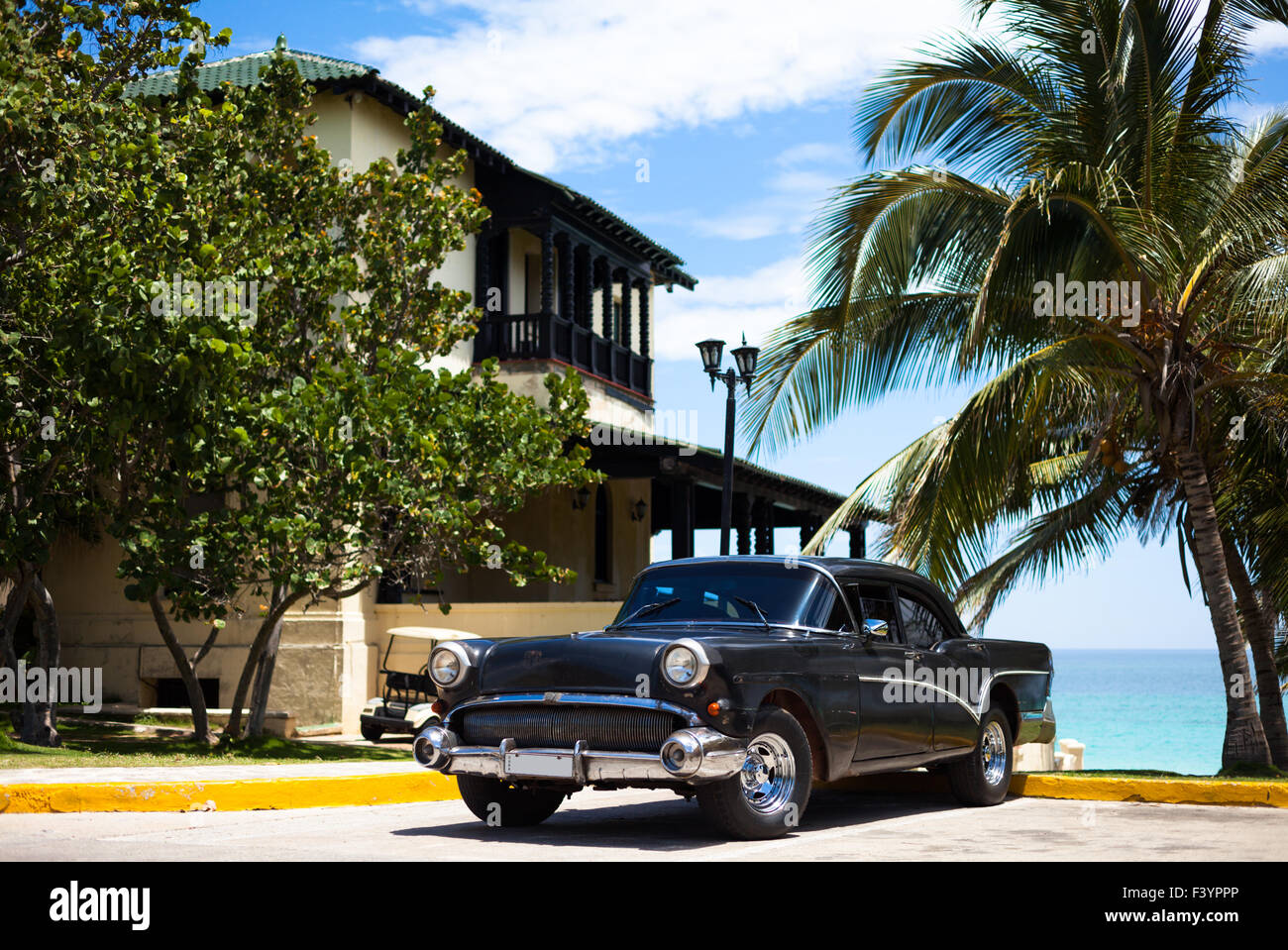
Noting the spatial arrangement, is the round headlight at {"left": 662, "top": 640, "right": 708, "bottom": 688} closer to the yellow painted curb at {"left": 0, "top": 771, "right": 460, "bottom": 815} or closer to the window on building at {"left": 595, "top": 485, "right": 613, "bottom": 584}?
the yellow painted curb at {"left": 0, "top": 771, "right": 460, "bottom": 815}

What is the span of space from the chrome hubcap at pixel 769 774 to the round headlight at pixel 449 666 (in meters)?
1.75

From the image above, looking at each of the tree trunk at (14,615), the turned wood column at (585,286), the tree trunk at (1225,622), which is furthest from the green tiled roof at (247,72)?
the tree trunk at (1225,622)

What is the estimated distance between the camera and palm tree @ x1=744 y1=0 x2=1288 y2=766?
12.8 metres

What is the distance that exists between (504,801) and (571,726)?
1.10 m

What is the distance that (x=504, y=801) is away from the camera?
8086 mm

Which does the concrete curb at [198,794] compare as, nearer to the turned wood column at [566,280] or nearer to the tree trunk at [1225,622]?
the tree trunk at [1225,622]

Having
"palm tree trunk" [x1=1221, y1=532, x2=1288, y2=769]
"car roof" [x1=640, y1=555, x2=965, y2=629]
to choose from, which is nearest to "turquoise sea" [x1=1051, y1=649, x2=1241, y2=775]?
"palm tree trunk" [x1=1221, y1=532, x2=1288, y2=769]

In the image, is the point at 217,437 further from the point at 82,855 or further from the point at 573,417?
the point at 82,855

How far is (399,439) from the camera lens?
14.5 m

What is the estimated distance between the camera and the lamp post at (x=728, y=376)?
17.6 meters

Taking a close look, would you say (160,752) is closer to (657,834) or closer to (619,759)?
(657,834)

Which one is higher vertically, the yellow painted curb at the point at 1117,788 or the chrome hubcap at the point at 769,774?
the chrome hubcap at the point at 769,774

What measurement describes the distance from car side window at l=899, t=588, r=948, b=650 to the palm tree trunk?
706cm
